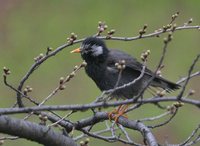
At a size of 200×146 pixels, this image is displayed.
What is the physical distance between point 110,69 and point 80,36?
8300mm

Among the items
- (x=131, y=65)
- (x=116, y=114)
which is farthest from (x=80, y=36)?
(x=116, y=114)

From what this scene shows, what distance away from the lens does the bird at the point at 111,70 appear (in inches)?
270

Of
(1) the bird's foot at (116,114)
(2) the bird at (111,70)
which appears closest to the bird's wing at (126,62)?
(2) the bird at (111,70)

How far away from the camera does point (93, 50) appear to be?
23.1 feet

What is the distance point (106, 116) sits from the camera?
18.5ft

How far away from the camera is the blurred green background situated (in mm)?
13375

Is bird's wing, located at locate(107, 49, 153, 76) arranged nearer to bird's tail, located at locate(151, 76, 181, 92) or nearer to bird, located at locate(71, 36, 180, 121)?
bird, located at locate(71, 36, 180, 121)

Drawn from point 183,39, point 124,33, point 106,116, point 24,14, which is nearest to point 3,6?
point 24,14

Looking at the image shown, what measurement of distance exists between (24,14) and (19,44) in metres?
1.71

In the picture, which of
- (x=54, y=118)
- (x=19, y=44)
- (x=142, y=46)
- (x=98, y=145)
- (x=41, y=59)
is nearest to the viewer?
(x=41, y=59)

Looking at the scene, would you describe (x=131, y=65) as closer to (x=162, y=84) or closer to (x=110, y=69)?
(x=110, y=69)

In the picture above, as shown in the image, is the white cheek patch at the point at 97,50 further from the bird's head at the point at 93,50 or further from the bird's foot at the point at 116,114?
the bird's foot at the point at 116,114

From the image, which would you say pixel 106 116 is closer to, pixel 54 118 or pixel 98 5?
pixel 54 118

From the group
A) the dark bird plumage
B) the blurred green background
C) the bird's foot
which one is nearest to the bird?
the dark bird plumage
